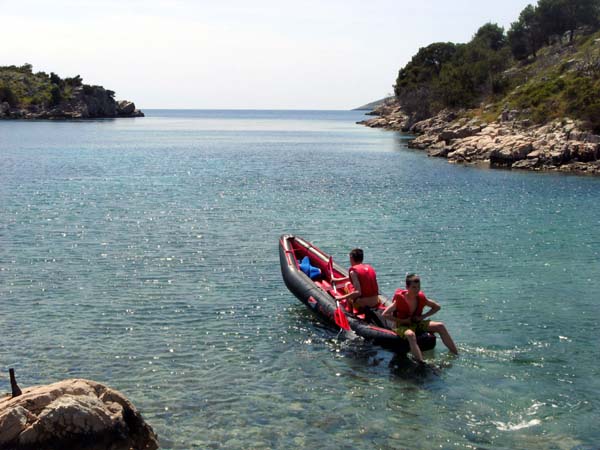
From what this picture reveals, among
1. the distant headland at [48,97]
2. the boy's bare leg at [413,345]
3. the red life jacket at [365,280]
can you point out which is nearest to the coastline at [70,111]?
the distant headland at [48,97]

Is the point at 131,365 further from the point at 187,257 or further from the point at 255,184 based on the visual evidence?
the point at 255,184

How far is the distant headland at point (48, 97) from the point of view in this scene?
14638cm

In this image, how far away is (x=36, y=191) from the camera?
1483 inches

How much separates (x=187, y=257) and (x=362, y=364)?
10288 mm

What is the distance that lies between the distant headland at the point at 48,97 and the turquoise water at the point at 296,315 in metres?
120

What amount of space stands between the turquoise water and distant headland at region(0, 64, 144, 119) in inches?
4744

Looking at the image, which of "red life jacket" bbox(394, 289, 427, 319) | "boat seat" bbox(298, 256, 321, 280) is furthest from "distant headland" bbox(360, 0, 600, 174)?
"red life jacket" bbox(394, 289, 427, 319)

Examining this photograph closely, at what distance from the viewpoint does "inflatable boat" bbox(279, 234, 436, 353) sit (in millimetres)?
14016

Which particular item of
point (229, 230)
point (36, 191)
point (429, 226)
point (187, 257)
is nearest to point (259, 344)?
point (187, 257)

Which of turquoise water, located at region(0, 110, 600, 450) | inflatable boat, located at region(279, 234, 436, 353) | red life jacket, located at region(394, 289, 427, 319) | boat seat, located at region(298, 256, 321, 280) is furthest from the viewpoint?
boat seat, located at region(298, 256, 321, 280)

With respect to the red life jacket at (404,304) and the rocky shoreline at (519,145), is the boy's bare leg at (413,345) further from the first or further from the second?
the rocky shoreline at (519,145)

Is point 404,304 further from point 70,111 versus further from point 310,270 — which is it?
point 70,111

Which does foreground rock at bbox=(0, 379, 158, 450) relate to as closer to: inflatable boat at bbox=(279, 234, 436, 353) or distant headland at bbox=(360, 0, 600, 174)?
inflatable boat at bbox=(279, 234, 436, 353)

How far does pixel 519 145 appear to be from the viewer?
172 feet
